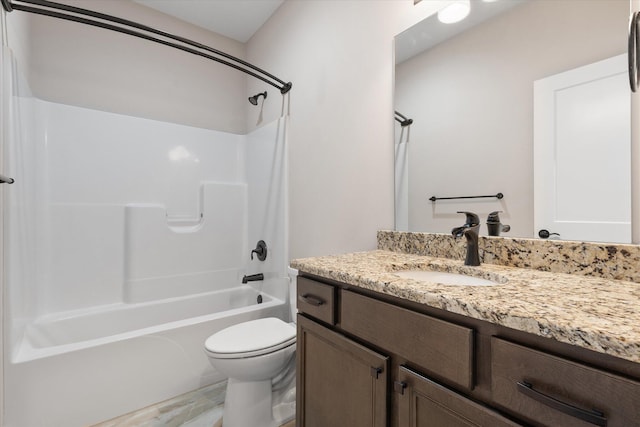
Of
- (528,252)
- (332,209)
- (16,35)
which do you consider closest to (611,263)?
(528,252)

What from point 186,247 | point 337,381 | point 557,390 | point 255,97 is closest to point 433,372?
point 557,390

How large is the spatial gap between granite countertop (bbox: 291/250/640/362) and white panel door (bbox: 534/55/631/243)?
7.4 inches

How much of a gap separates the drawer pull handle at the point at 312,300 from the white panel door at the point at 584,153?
792mm

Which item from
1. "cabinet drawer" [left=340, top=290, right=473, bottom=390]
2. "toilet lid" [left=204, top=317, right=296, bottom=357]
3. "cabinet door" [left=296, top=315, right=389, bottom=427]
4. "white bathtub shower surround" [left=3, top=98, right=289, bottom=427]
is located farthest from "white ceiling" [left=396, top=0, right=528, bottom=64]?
"toilet lid" [left=204, top=317, right=296, bottom=357]

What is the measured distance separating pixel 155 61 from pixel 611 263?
2.98 m

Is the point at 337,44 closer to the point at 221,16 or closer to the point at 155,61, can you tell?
the point at 221,16

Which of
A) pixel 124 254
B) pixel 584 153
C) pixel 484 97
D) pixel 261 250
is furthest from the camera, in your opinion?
pixel 261 250

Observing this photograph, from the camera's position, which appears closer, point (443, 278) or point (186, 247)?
point (443, 278)

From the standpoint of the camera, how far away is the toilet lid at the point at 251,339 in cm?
138

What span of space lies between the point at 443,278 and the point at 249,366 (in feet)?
3.16

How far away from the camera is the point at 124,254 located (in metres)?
2.22

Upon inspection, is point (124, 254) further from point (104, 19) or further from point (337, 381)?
point (337, 381)

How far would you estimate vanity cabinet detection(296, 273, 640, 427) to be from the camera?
483mm

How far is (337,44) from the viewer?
1.77 meters
